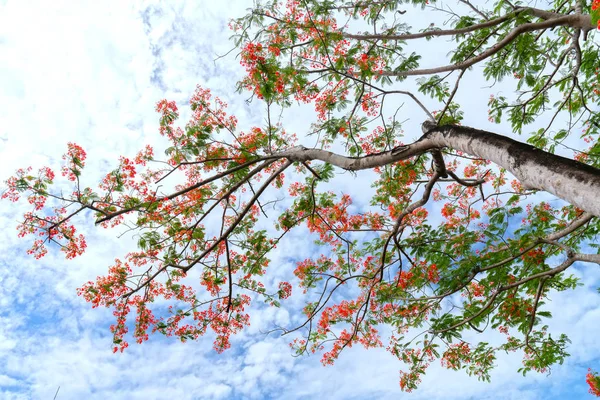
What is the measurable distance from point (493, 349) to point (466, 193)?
3.05m

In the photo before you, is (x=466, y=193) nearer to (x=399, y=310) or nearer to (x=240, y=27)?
(x=399, y=310)

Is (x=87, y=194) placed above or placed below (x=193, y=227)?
above

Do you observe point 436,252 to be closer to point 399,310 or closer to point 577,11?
point 399,310

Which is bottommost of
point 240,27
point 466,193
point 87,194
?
point 87,194

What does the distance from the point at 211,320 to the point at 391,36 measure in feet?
16.6

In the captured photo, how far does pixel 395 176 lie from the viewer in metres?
5.70

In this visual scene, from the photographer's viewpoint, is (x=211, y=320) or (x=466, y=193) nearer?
(x=211, y=320)

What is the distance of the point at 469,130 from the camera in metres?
2.79

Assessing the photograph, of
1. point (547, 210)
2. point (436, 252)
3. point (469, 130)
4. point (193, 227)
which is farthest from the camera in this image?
point (547, 210)

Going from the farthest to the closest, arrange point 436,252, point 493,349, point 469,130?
point 493,349
point 436,252
point 469,130

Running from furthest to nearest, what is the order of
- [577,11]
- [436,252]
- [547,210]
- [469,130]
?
[547,210] → [436,252] → [577,11] → [469,130]

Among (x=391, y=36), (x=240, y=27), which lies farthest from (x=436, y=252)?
(x=240, y=27)

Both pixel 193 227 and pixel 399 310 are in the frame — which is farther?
pixel 399 310

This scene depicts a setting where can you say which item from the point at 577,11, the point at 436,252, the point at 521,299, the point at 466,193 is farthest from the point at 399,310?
the point at 577,11
